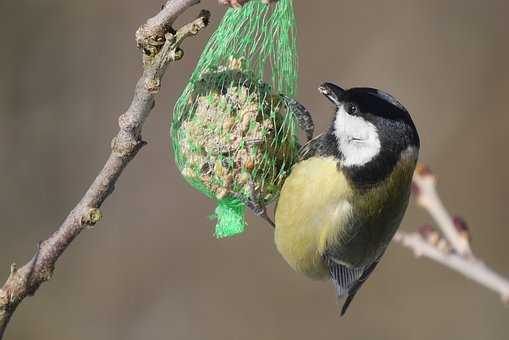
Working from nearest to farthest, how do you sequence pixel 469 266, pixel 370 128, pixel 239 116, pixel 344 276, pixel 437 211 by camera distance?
pixel 469 266 < pixel 437 211 < pixel 239 116 < pixel 370 128 < pixel 344 276

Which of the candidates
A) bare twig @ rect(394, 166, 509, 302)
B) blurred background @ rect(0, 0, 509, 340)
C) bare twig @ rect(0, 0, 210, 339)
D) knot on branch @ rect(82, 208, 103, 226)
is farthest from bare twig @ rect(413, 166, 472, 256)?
blurred background @ rect(0, 0, 509, 340)

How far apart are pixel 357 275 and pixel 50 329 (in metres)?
2.63

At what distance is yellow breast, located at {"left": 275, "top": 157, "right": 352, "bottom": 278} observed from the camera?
258cm

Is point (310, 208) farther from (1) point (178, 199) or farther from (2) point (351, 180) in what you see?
(1) point (178, 199)

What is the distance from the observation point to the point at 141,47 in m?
1.93

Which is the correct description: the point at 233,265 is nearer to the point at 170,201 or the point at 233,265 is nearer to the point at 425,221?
the point at 170,201

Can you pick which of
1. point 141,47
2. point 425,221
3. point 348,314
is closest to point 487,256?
point 425,221

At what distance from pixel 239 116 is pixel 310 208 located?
1.51ft

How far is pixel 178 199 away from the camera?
5184 millimetres

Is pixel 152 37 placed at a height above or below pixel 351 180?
above

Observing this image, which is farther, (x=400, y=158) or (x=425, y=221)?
(x=425, y=221)

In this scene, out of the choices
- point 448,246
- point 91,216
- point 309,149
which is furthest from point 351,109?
point 91,216

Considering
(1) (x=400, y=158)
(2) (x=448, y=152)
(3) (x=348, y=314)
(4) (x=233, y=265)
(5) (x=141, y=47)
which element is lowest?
(3) (x=348, y=314)

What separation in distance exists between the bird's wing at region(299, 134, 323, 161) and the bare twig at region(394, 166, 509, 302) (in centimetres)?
58
